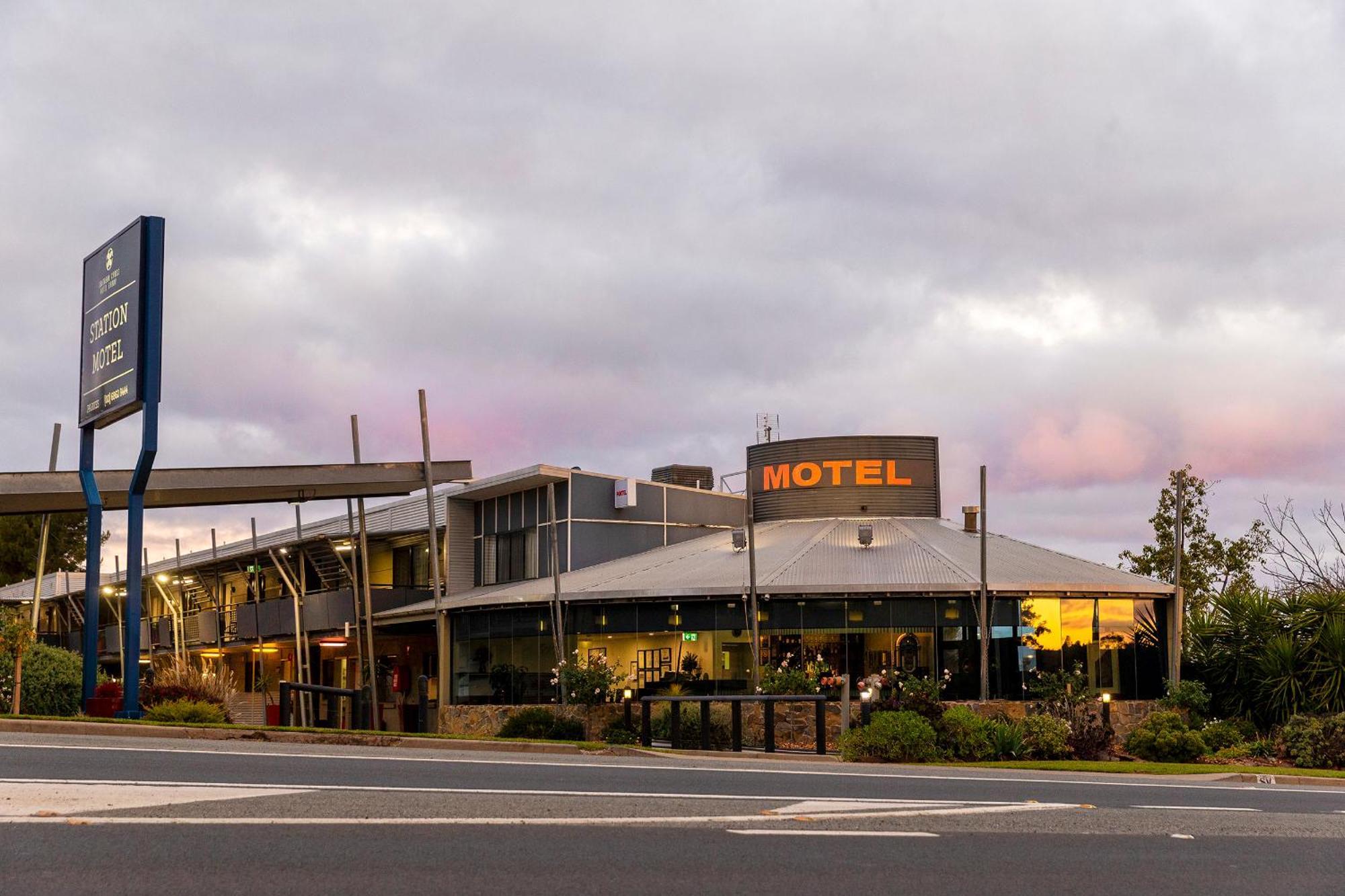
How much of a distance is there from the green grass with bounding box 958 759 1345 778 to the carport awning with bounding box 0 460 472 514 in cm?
1770

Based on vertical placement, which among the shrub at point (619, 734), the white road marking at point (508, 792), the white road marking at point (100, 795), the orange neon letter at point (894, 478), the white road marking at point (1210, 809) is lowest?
the shrub at point (619, 734)

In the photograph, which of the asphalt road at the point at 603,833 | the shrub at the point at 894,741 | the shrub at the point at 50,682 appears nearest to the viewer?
the asphalt road at the point at 603,833

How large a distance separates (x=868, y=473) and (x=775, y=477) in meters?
2.83

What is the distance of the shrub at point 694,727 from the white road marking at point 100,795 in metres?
15.7

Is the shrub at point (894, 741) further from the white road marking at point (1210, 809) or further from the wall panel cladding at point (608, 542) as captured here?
the wall panel cladding at point (608, 542)

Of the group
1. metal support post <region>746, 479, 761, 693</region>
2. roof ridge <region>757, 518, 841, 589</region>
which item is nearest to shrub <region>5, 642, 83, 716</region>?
metal support post <region>746, 479, 761, 693</region>

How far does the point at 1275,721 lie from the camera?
30.4 m

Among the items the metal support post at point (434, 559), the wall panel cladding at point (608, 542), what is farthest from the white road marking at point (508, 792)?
the wall panel cladding at point (608, 542)

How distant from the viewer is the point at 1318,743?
1046 inches

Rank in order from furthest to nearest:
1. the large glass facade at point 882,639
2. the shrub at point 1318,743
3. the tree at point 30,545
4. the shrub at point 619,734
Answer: the tree at point 30,545
the large glass facade at point 882,639
the shrub at point 619,734
the shrub at point 1318,743

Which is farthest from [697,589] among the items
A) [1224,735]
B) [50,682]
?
[50,682]

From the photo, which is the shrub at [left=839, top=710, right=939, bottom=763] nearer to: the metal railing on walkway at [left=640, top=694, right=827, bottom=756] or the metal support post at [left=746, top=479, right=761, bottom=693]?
the metal railing on walkway at [left=640, top=694, right=827, bottom=756]

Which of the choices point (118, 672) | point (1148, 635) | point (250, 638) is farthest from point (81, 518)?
point (1148, 635)

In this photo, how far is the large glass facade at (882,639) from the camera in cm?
3256
